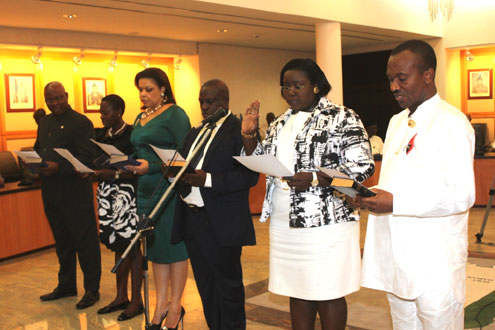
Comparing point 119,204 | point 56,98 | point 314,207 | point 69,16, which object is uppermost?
point 69,16

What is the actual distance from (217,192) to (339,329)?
1050 mm

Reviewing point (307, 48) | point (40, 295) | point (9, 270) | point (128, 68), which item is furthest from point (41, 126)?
point (307, 48)

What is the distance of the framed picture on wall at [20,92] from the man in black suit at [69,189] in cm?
589

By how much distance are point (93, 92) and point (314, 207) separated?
9674 mm

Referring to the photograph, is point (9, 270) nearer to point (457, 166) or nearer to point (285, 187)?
point (285, 187)

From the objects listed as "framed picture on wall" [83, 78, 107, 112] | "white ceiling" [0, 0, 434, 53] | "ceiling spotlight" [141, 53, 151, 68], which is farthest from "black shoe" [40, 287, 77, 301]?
"ceiling spotlight" [141, 53, 151, 68]

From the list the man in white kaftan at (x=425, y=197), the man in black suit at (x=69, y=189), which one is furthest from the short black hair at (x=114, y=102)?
the man in white kaftan at (x=425, y=197)

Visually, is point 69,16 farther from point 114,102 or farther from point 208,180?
point 208,180

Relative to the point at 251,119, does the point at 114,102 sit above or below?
above

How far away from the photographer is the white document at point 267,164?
2609mm

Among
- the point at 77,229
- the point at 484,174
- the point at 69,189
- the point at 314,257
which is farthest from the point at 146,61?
the point at 314,257

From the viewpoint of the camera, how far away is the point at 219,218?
134 inches

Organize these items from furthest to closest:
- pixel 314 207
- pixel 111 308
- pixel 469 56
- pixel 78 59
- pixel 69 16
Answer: pixel 469 56 → pixel 78 59 → pixel 69 16 → pixel 111 308 → pixel 314 207

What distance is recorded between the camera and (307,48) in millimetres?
15484
